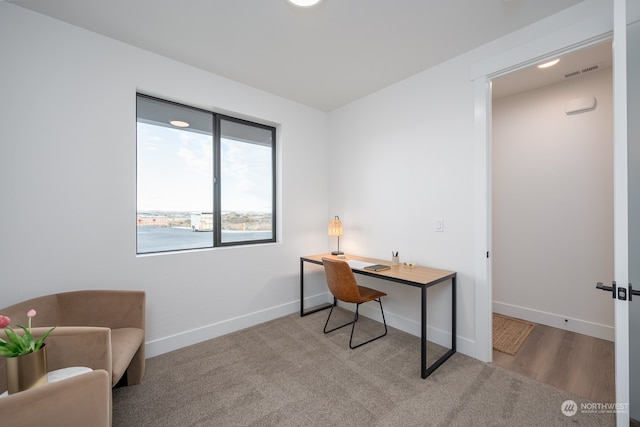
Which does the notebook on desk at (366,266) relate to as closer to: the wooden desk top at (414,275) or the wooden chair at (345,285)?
the wooden desk top at (414,275)

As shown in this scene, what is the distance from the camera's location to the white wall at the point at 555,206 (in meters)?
2.58

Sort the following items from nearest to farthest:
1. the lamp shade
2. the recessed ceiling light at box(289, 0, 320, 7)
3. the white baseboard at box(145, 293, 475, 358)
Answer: the recessed ceiling light at box(289, 0, 320, 7), the white baseboard at box(145, 293, 475, 358), the lamp shade

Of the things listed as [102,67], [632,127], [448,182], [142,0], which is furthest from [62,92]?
[632,127]

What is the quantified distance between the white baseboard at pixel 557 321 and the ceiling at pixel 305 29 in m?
2.79

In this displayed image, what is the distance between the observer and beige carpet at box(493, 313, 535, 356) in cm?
247

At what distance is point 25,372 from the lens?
1054mm

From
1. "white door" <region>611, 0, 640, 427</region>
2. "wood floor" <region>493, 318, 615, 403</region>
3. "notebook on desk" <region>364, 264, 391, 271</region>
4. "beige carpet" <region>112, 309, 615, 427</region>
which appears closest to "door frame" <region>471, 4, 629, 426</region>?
"white door" <region>611, 0, 640, 427</region>

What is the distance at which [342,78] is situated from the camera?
279 centimetres

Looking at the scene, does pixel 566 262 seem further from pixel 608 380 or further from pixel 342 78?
pixel 342 78

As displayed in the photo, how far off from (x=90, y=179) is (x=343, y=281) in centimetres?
220

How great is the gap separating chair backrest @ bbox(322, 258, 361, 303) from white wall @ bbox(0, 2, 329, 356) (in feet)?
3.20

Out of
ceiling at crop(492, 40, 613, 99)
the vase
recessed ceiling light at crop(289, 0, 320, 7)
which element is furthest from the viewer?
ceiling at crop(492, 40, 613, 99)

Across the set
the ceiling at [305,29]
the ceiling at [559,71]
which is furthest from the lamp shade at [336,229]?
the ceiling at [559,71]

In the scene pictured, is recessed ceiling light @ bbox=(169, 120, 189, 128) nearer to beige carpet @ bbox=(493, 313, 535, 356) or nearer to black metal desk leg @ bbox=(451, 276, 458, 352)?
black metal desk leg @ bbox=(451, 276, 458, 352)
